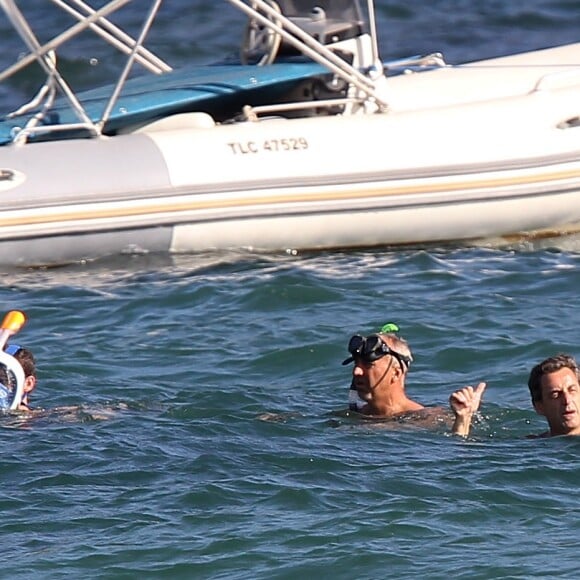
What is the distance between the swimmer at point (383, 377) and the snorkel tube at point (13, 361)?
59.6 inches

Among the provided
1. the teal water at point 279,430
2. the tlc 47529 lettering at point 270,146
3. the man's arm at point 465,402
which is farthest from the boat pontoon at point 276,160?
the man's arm at point 465,402

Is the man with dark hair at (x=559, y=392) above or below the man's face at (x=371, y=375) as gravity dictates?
below

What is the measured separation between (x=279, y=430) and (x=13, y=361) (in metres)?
1.25

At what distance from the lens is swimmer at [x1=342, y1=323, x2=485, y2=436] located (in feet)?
24.9

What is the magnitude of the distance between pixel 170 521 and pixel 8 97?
1050 cm

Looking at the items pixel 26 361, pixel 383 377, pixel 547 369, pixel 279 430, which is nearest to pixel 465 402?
pixel 547 369

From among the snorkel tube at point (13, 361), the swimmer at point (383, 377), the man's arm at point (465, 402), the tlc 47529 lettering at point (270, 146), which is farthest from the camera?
the tlc 47529 lettering at point (270, 146)

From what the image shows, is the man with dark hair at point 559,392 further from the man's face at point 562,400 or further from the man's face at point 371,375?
the man's face at point 371,375

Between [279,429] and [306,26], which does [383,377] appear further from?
[306,26]

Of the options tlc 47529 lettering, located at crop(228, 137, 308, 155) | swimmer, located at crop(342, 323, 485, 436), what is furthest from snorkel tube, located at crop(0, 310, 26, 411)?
tlc 47529 lettering, located at crop(228, 137, 308, 155)

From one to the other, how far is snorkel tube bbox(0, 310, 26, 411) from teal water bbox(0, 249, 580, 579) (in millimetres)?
134

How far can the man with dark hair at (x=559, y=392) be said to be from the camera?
23.2 ft

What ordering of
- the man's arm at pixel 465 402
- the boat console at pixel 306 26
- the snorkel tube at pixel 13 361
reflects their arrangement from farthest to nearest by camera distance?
the boat console at pixel 306 26 < the snorkel tube at pixel 13 361 < the man's arm at pixel 465 402

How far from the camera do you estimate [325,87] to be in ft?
38.2
